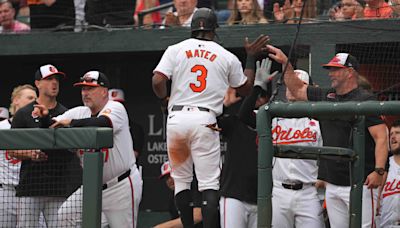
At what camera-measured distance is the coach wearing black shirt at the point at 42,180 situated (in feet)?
25.7

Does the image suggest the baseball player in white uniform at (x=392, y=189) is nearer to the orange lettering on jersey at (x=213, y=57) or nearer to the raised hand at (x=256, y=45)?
the raised hand at (x=256, y=45)

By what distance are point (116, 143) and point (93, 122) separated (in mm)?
456

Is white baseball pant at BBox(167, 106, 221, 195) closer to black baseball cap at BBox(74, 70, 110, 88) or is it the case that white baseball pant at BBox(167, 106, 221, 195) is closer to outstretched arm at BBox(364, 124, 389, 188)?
black baseball cap at BBox(74, 70, 110, 88)

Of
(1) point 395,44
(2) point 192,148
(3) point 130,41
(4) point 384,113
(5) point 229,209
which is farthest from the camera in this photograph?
(3) point 130,41

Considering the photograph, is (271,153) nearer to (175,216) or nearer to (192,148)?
(192,148)

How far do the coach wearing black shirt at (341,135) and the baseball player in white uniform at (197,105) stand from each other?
49cm

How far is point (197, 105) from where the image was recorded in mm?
7312

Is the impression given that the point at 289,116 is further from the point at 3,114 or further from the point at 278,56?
the point at 3,114

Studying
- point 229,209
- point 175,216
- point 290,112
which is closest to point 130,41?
point 175,216

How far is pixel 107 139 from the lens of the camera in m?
6.59

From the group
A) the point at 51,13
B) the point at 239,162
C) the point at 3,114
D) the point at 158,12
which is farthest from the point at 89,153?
the point at 158,12

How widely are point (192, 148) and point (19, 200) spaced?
184cm

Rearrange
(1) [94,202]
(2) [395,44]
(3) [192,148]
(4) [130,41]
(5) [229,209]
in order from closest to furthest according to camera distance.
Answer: (1) [94,202] → (3) [192,148] → (5) [229,209] → (2) [395,44] → (4) [130,41]

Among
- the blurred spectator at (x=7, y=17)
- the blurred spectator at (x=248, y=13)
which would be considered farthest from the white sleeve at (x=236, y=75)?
the blurred spectator at (x=7, y=17)
